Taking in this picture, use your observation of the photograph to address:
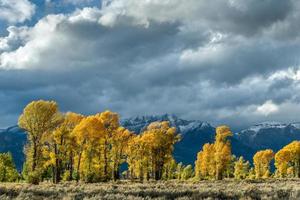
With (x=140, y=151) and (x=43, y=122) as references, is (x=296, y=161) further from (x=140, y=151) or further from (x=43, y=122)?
(x=43, y=122)

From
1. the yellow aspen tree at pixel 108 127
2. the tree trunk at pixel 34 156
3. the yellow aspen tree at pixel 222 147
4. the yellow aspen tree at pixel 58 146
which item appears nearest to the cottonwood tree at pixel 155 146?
the yellow aspen tree at pixel 108 127

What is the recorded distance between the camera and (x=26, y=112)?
6462cm

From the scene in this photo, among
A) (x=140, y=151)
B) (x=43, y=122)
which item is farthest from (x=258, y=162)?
(x=43, y=122)

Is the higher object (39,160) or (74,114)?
(74,114)

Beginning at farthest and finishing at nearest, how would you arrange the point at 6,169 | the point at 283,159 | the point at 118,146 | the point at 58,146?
the point at 283,159 → the point at 6,169 → the point at 118,146 → the point at 58,146

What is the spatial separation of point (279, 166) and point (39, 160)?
72.4m

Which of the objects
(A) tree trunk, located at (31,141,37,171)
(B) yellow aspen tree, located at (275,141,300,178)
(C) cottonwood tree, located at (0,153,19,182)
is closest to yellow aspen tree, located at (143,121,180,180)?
(A) tree trunk, located at (31,141,37,171)

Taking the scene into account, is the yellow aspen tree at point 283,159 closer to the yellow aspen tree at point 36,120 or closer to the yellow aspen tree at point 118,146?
the yellow aspen tree at point 118,146

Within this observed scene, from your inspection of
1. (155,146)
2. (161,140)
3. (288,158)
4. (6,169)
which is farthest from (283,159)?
(6,169)

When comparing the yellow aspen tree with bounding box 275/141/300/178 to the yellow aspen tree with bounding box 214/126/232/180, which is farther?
the yellow aspen tree with bounding box 275/141/300/178

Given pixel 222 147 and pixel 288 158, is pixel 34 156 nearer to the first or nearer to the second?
pixel 222 147

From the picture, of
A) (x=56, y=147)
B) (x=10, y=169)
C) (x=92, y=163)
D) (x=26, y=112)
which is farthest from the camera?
(x=10, y=169)

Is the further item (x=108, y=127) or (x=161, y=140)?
(x=161, y=140)

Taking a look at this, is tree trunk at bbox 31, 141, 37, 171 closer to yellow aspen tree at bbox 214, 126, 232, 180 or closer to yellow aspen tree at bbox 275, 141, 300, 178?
yellow aspen tree at bbox 214, 126, 232, 180
